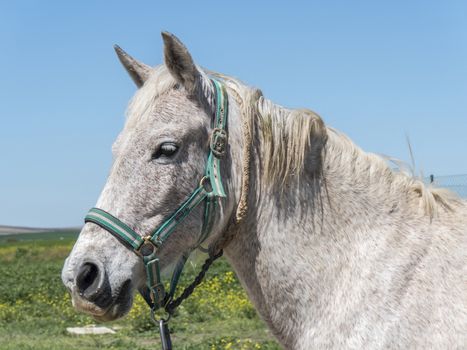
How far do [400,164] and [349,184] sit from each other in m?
0.29

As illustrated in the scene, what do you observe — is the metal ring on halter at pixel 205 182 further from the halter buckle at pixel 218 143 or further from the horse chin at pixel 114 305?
Result: the horse chin at pixel 114 305

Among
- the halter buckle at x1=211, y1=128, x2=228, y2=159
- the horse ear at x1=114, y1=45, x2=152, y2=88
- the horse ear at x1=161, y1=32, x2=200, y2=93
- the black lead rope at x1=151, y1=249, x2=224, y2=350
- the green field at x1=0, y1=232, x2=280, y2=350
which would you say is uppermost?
the horse ear at x1=161, y1=32, x2=200, y2=93

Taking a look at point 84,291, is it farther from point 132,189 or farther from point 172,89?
point 172,89

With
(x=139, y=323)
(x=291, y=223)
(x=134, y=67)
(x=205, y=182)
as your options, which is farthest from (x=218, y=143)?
(x=139, y=323)

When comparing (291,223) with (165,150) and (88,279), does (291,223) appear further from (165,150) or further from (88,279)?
(88,279)

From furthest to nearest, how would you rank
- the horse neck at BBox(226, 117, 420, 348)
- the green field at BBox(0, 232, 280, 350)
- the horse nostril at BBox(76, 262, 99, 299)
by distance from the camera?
the green field at BBox(0, 232, 280, 350) → the horse neck at BBox(226, 117, 420, 348) → the horse nostril at BBox(76, 262, 99, 299)

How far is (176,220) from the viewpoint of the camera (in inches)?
102

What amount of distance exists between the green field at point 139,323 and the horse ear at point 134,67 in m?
4.84

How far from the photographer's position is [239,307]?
11562 millimetres

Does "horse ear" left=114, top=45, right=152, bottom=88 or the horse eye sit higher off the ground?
"horse ear" left=114, top=45, right=152, bottom=88

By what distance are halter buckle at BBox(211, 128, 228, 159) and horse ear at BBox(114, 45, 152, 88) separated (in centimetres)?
52

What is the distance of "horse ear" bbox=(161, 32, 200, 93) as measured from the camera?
2.61 metres

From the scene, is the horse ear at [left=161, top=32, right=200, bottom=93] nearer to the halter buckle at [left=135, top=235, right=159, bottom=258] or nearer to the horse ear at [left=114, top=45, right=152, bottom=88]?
the horse ear at [left=114, top=45, right=152, bottom=88]

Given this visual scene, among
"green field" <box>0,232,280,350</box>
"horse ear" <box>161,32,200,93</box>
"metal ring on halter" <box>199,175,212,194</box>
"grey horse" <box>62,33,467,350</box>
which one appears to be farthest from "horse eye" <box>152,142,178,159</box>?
"green field" <box>0,232,280,350</box>
